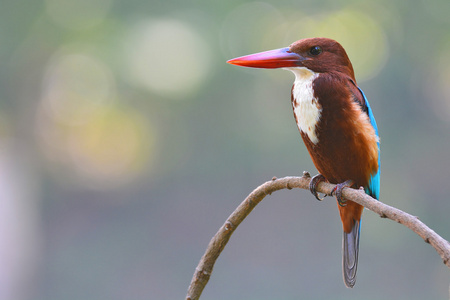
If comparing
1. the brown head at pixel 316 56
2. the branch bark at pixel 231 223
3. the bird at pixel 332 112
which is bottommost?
the branch bark at pixel 231 223

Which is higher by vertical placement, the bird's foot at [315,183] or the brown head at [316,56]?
the brown head at [316,56]

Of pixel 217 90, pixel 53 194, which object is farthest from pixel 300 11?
pixel 53 194

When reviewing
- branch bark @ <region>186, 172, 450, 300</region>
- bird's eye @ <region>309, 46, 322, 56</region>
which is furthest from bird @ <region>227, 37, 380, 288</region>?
branch bark @ <region>186, 172, 450, 300</region>

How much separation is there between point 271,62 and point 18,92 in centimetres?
365

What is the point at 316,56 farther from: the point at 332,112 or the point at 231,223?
the point at 231,223

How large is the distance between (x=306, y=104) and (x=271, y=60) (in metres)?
0.11

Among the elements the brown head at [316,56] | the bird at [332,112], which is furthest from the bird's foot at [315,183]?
the brown head at [316,56]

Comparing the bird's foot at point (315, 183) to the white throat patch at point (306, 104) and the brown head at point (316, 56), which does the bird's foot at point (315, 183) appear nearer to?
the white throat patch at point (306, 104)

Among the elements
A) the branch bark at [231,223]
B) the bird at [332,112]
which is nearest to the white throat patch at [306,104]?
the bird at [332,112]

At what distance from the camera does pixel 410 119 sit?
13.4 feet

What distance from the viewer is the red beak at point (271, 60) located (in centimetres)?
71

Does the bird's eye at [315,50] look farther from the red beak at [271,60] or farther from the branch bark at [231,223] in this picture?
the branch bark at [231,223]

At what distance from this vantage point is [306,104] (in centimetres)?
86

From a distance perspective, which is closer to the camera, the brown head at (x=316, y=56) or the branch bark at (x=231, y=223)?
the branch bark at (x=231, y=223)
